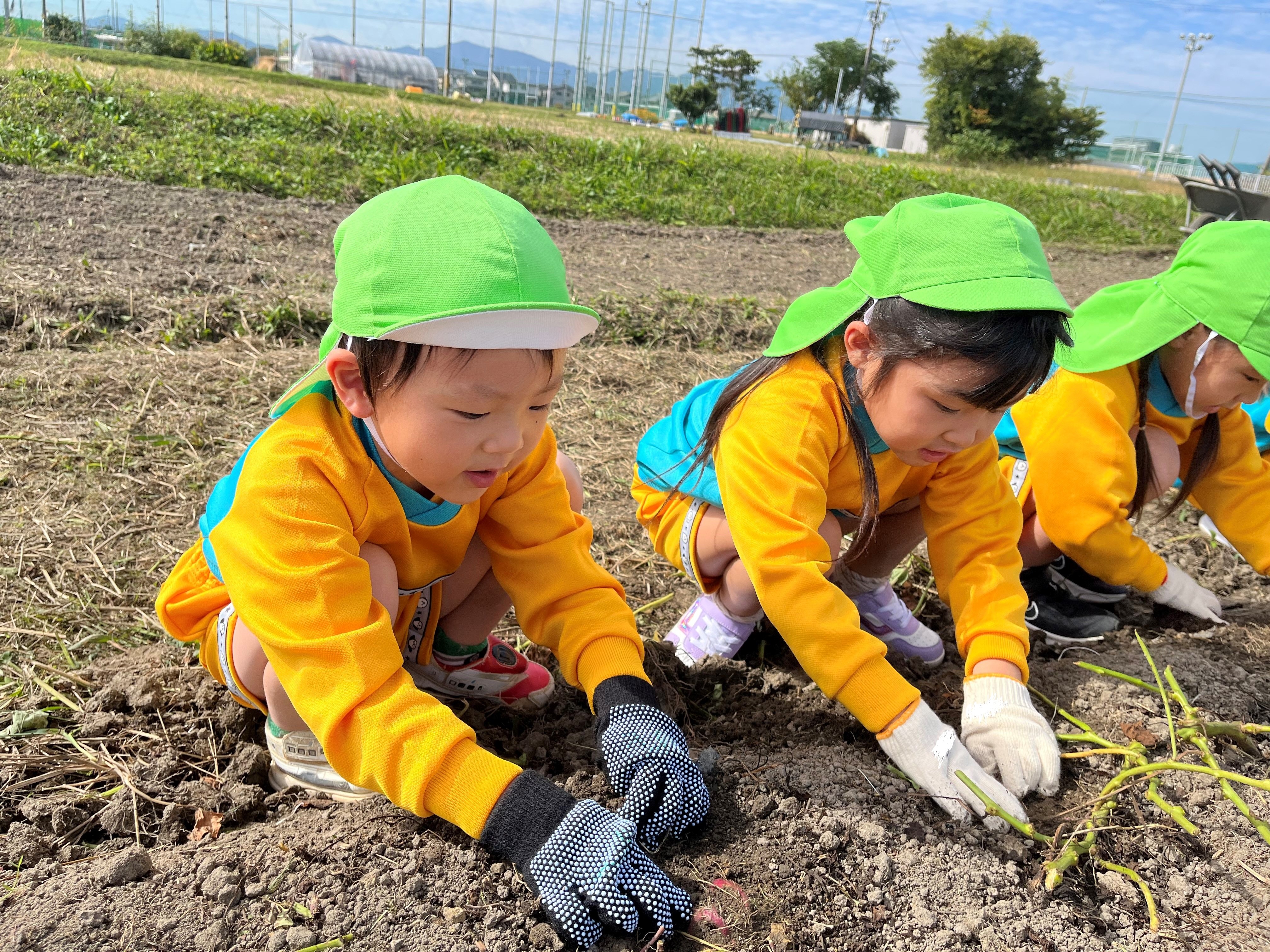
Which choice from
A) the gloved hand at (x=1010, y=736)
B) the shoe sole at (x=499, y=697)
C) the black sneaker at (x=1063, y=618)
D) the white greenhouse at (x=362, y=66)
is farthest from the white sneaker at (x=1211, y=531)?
the white greenhouse at (x=362, y=66)

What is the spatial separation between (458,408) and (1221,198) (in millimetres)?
9065

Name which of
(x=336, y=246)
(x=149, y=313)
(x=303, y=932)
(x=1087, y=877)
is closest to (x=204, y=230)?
(x=149, y=313)

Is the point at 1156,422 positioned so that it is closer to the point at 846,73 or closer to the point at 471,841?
the point at 471,841

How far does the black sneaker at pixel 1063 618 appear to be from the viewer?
2.49m

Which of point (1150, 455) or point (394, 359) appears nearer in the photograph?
point (394, 359)

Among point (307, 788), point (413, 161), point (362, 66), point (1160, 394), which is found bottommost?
point (307, 788)

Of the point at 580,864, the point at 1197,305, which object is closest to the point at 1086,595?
the point at 1197,305

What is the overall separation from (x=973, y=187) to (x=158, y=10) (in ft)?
118

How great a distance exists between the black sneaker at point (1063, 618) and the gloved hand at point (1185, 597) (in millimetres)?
143

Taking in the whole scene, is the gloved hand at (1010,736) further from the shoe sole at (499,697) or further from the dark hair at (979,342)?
the shoe sole at (499,697)

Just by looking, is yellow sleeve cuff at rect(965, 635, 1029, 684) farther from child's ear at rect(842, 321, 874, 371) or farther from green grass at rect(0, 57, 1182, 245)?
green grass at rect(0, 57, 1182, 245)

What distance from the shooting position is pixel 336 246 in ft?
4.73

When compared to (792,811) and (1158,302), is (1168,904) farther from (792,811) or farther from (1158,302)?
(1158,302)

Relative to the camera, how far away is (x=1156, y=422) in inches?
96.3
